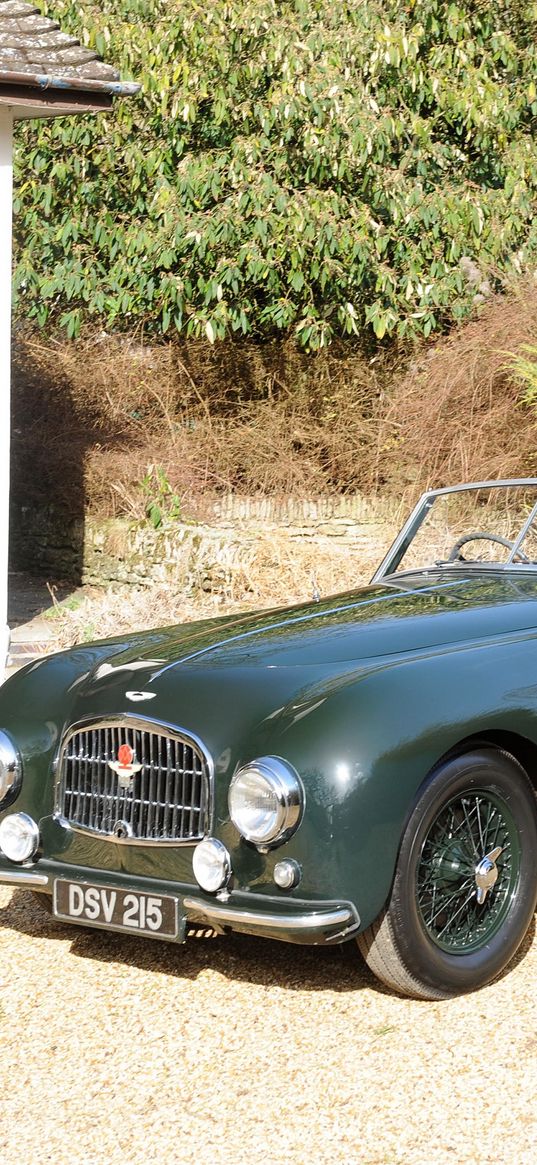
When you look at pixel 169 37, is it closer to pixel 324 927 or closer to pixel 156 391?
pixel 156 391

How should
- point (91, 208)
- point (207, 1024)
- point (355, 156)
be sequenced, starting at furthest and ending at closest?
point (91, 208) < point (355, 156) < point (207, 1024)

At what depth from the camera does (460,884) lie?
3887 mm

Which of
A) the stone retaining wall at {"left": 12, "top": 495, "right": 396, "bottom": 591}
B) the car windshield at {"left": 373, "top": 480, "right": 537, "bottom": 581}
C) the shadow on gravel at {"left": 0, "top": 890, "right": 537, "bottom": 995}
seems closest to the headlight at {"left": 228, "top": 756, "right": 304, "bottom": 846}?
the shadow on gravel at {"left": 0, "top": 890, "right": 537, "bottom": 995}

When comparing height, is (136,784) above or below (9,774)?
above

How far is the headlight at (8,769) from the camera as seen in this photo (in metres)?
4.16

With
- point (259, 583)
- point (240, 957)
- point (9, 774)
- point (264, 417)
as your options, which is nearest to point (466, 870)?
point (240, 957)

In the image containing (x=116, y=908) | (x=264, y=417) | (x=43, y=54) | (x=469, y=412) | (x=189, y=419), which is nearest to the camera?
(x=116, y=908)

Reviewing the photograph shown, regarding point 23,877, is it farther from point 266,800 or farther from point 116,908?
point 266,800

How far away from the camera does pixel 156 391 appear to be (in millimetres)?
14281

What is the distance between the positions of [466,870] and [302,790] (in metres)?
0.64

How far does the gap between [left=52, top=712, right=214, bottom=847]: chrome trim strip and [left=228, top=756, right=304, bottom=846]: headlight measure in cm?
9

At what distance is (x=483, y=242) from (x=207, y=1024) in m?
10.6

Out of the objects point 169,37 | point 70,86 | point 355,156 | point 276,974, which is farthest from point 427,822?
point 169,37

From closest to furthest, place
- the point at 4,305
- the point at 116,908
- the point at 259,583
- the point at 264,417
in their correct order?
the point at 116,908
the point at 4,305
the point at 259,583
the point at 264,417
